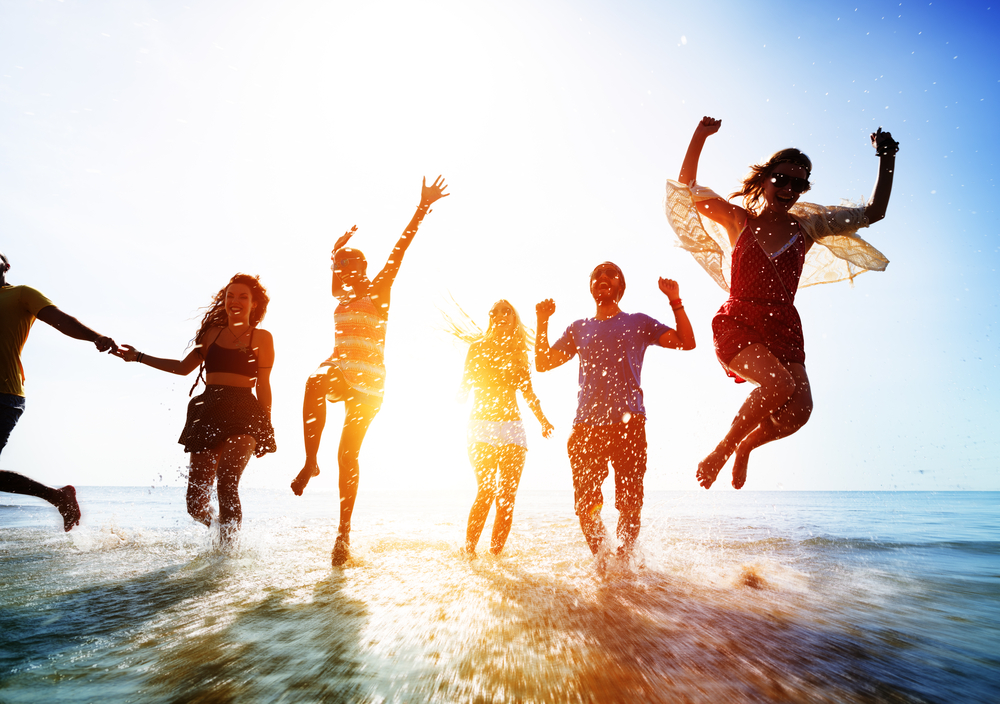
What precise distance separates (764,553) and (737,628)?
3.30 meters

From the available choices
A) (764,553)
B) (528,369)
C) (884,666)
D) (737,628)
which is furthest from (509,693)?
(764,553)

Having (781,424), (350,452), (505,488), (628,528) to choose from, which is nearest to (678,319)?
(781,424)

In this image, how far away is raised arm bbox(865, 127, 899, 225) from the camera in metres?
3.76

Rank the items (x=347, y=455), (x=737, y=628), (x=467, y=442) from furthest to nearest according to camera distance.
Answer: (x=467, y=442), (x=347, y=455), (x=737, y=628)

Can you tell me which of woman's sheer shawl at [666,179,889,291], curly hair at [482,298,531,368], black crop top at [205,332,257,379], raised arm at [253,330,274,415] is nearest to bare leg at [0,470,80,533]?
black crop top at [205,332,257,379]

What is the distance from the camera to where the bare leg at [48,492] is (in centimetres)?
407

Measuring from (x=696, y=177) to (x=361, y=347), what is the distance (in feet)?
9.78

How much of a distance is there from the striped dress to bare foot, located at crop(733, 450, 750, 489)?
2.78 meters

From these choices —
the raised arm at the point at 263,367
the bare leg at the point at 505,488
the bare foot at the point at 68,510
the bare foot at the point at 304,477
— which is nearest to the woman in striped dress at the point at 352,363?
the bare foot at the point at 304,477

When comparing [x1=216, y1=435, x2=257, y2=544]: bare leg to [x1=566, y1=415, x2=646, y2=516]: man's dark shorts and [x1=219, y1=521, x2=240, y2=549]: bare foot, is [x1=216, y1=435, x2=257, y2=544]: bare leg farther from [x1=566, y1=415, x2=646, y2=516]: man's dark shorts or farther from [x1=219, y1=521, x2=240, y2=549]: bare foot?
[x1=566, y1=415, x2=646, y2=516]: man's dark shorts

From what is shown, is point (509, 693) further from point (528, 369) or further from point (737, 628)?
point (528, 369)

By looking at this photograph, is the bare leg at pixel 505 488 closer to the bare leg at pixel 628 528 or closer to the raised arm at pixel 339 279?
the bare leg at pixel 628 528

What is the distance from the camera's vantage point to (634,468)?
4.02m

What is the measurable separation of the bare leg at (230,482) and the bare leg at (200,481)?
96 millimetres
